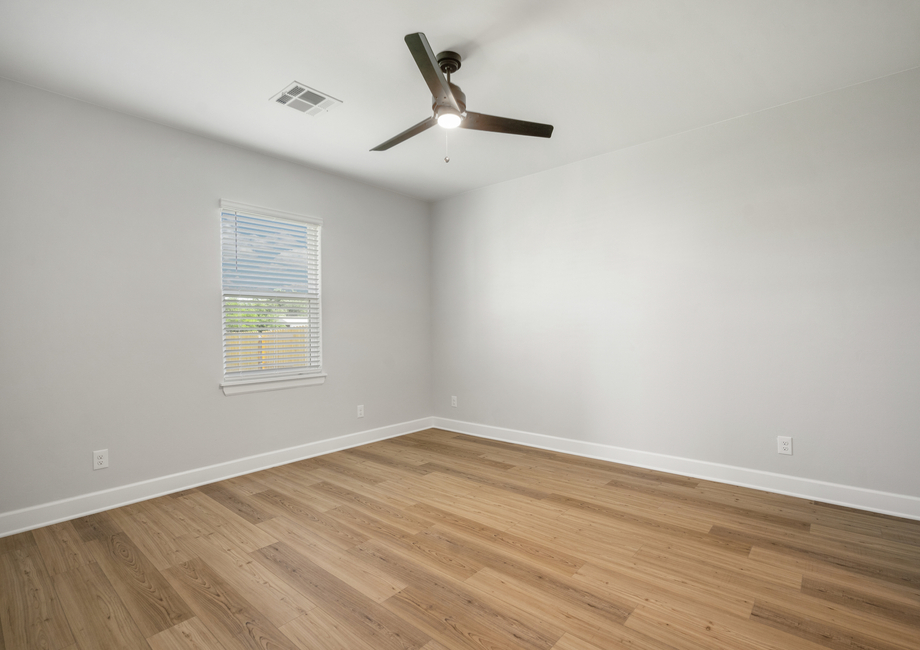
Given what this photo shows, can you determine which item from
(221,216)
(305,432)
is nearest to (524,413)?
(305,432)

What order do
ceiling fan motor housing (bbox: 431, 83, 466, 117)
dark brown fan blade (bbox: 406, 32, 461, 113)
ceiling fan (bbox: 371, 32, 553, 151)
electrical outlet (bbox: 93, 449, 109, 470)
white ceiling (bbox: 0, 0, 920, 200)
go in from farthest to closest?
electrical outlet (bbox: 93, 449, 109, 470) → ceiling fan motor housing (bbox: 431, 83, 466, 117) → white ceiling (bbox: 0, 0, 920, 200) → ceiling fan (bbox: 371, 32, 553, 151) → dark brown fan blade (bbox: 406, 32, 461, 113)

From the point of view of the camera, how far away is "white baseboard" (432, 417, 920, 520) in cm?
267

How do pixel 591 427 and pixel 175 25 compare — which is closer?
pixel 175 25

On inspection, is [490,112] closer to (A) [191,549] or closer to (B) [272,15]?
(B) [272,15]

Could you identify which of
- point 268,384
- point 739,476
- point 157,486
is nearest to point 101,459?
point 157,486

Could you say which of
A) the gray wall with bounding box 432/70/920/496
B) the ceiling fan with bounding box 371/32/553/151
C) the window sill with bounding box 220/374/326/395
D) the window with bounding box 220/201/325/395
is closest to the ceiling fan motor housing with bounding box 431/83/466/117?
the ceiling fan with bounding box 371/32/553/151

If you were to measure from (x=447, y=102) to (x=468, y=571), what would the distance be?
2253mm

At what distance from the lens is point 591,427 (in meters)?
3.93

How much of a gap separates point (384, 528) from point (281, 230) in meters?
2.63

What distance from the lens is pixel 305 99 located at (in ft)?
9.42

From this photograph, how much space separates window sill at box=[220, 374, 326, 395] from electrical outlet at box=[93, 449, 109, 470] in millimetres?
810

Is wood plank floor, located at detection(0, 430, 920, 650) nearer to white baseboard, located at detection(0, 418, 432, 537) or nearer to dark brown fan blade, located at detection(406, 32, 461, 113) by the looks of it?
white baseboard, located at detection(0, 418, 432, 537)

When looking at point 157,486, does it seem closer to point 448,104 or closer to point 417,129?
point 417,129

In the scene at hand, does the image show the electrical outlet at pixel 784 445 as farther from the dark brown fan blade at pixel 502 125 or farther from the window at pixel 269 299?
the window at pixel 269 299
